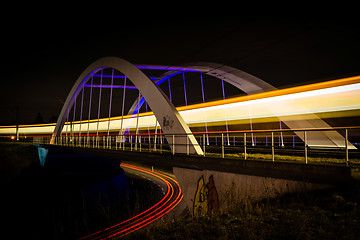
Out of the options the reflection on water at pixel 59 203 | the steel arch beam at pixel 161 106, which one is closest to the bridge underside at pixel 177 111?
the steel arch beam at pixel 161 106

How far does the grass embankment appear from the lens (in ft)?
14.2

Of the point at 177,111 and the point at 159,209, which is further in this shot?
the point at 159,209

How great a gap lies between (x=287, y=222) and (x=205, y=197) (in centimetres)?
578

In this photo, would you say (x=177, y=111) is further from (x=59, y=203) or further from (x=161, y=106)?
(x=59, y=203)

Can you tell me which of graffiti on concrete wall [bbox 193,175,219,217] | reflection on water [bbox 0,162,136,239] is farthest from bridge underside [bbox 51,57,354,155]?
reflection on water [bbox 0,162,136,239]

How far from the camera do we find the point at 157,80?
2594 centimetres

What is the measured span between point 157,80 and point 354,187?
21688 millimetres

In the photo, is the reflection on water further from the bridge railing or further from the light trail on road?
the bridge railing

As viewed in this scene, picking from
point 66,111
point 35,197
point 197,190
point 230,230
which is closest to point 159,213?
point 197,190

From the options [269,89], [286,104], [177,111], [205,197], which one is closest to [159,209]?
[177,111]

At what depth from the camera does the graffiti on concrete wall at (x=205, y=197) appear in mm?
9719

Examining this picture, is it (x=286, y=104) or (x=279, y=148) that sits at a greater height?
(x=286, y=104)

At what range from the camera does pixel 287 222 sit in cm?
478

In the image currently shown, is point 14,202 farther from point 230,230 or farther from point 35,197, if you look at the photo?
point 230,230
